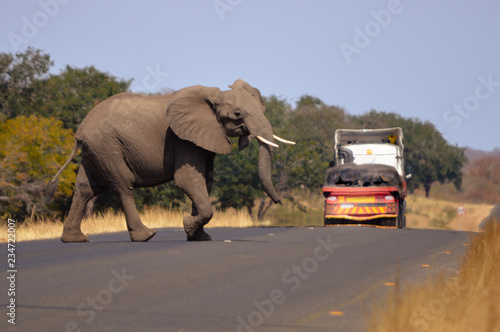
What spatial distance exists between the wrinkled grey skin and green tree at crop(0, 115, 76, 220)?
32.5ft

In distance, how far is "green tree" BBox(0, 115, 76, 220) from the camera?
25.4 m

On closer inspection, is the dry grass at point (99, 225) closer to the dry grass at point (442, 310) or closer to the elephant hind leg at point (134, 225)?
the elephant hind leg at point (134, 225)

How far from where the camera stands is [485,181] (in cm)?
12088

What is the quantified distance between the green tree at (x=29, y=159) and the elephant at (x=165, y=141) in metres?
11.4

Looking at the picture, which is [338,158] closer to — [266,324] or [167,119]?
[167,119]

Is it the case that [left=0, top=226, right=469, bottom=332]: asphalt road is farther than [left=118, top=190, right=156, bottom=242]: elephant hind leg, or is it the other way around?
[left=118, top=190, right=156, bottom=242]: elephant hind leg

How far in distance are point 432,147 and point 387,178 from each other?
5697 cm

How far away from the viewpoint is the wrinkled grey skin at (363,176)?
76.2 ft

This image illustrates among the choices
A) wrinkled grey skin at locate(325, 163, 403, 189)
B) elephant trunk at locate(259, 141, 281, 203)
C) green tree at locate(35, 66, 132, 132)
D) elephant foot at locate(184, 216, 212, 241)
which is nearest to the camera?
elephant trunk at locate(259, 141, 281, 203)

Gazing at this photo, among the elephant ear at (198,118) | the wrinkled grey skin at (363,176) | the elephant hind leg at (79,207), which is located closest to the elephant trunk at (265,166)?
the elephant ear at (198,118)

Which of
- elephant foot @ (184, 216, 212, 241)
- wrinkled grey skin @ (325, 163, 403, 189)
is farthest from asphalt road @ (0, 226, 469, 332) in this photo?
wrinkled grey skin @ (325, 163, 403, 189)

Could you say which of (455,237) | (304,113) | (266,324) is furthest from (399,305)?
(304,113)

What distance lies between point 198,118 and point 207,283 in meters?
5.68

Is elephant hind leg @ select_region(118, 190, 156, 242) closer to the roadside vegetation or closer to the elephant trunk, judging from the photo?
the elephant trunk
